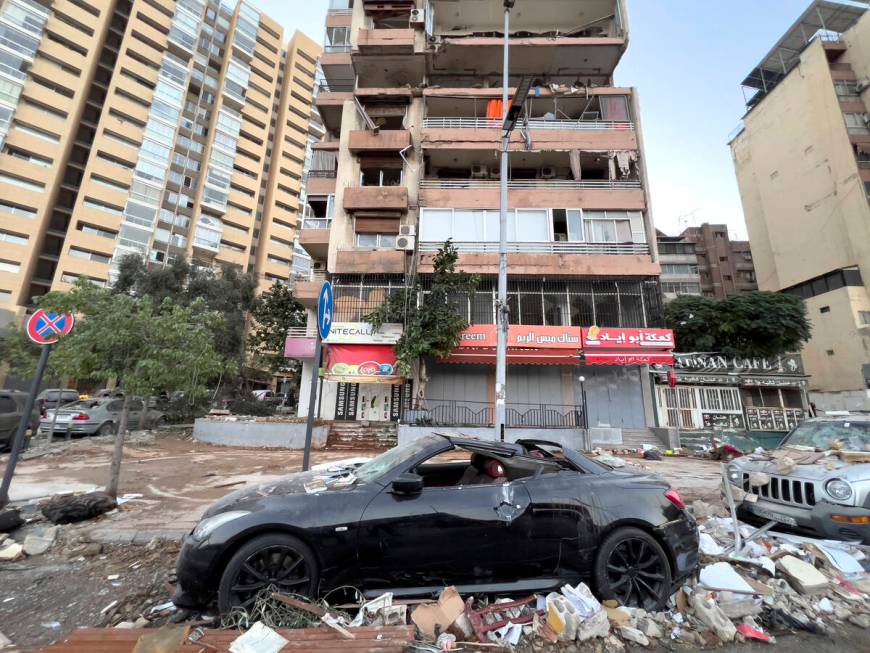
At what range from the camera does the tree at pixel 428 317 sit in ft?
49.5

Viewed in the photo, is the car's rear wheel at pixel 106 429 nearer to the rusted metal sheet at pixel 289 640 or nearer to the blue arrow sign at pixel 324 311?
the blue arrow sign at pixel 324 311

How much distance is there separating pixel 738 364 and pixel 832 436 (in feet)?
48.4

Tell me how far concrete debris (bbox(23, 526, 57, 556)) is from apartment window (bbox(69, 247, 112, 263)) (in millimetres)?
42223

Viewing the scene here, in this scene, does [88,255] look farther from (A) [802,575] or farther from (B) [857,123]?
(B) [857,123]

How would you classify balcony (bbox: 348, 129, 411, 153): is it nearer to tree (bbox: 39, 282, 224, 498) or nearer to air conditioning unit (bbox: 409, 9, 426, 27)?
air conditioning unit (bbox: 409, 9, 426, 27)

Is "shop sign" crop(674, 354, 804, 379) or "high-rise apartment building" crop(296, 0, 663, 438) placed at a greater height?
"high-rise apartment building" crop(296, 0, 663, 438)

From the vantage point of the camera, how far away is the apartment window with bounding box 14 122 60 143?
3397 centimetres

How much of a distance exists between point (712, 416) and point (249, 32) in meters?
66.9

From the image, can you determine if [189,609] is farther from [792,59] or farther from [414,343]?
[792,59]

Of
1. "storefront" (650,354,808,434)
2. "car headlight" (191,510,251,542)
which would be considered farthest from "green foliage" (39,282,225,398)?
"storefront" (650,354,808,434)

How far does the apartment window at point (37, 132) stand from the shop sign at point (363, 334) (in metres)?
40.1

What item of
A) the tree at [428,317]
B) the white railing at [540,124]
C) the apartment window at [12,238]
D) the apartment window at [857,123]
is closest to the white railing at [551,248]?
the tree at [428,317]

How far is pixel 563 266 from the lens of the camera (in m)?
17.2

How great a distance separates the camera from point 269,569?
2.88m
